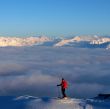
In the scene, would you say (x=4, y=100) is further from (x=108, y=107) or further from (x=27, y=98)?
(x=108, y=107)

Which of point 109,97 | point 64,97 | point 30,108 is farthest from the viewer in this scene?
point 109,97

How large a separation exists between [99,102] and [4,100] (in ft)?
33.2

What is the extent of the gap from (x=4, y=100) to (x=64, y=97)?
643cm

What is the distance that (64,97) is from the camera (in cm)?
4462

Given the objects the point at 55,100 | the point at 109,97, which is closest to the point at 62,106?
the point at 55,100

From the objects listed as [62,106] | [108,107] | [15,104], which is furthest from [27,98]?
[108,107]

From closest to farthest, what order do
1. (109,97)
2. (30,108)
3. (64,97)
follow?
(30,108) < (64,97) < (109,97)

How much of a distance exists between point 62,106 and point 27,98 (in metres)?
5.04

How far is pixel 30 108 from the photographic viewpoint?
41.8 meters

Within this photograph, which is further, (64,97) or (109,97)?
(109,97)

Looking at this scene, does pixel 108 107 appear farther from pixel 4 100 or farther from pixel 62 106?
pixel 4 100

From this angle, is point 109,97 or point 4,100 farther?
point 109,97

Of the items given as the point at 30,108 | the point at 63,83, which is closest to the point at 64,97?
the point at 63,83

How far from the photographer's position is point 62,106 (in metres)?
41.8
